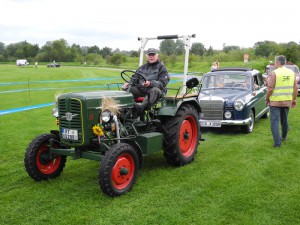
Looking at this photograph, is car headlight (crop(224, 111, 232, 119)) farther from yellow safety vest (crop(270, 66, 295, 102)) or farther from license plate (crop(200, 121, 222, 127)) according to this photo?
yellow safety vest (crop(270, 66, 295, 102))

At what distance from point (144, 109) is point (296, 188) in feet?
7.64

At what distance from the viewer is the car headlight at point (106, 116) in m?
4.32

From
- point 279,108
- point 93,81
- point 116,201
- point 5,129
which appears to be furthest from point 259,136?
point 93,81

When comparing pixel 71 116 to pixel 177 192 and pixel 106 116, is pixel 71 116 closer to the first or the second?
pixel 106 116

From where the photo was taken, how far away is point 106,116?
171 inches

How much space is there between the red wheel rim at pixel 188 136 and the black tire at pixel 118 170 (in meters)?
1.39

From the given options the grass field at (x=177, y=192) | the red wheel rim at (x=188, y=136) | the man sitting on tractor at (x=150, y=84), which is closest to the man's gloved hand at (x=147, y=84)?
the man sitting on tractor at (x=150, y=84)

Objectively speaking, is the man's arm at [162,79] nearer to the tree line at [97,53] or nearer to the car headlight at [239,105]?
the car headlight at [239,105]

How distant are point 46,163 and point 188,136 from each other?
2.30m

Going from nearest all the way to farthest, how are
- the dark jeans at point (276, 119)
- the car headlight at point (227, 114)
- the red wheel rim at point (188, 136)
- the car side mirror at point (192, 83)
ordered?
the car side mirror at point (192, 83)
the red wheel rim at point (188, 136)
the dark jeans at point (276, 119)
the car headlight at point (227, 114)

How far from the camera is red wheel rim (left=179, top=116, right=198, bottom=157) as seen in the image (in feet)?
18.8

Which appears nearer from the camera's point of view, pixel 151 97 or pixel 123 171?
pixel 123 171

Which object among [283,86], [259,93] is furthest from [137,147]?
[259,93]

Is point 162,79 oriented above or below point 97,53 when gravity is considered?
below
